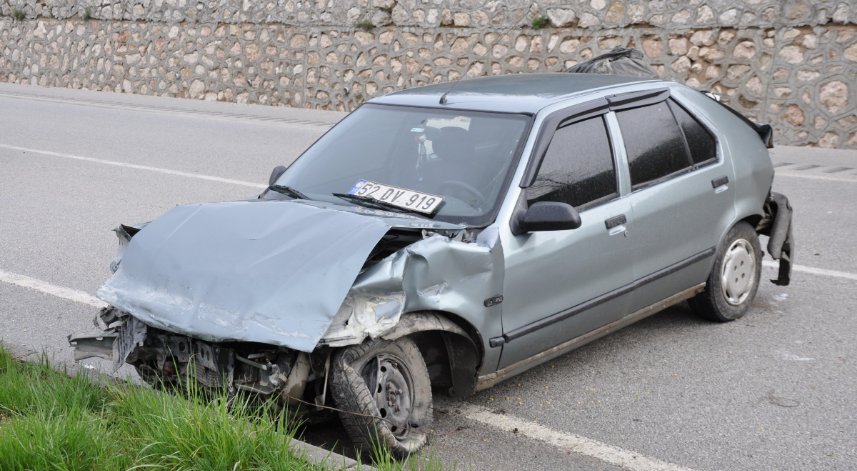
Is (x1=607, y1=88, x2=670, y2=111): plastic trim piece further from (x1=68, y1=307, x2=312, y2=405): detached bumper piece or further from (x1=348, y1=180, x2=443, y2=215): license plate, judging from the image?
(x1=68, y1=307, x2=312, y2=405): detached bumper piece

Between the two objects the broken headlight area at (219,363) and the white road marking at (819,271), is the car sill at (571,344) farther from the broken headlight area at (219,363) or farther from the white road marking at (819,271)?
the white road marking at (819,271)

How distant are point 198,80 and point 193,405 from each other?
16653 mm

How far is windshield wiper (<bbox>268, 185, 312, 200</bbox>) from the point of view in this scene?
14.5 ft

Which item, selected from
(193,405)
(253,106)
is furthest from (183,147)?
(193,405)

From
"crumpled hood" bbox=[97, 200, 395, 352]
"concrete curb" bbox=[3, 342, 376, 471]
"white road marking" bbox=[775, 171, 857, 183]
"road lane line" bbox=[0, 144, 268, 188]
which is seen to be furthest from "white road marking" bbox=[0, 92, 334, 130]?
"concrete curb" bbox=[3, 342, 376, 471]

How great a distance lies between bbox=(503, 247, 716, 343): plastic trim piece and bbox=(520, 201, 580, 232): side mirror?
1.56 ft

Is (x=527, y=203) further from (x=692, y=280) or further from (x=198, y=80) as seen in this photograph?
(x=198, y=80)

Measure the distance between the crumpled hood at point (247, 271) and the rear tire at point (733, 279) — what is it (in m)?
2.50

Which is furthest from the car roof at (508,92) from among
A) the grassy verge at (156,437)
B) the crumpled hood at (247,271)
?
the grassy verge at (156,437)

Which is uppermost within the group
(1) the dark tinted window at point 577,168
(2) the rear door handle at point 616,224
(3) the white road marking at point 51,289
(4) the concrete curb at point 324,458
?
(1) the dark tinted window at point 577,168

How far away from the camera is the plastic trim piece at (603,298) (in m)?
3.96

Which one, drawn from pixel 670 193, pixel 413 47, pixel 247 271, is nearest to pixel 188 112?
pixel 413 47

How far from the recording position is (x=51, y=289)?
5.97 metres

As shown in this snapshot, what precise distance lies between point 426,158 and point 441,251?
91 cm
